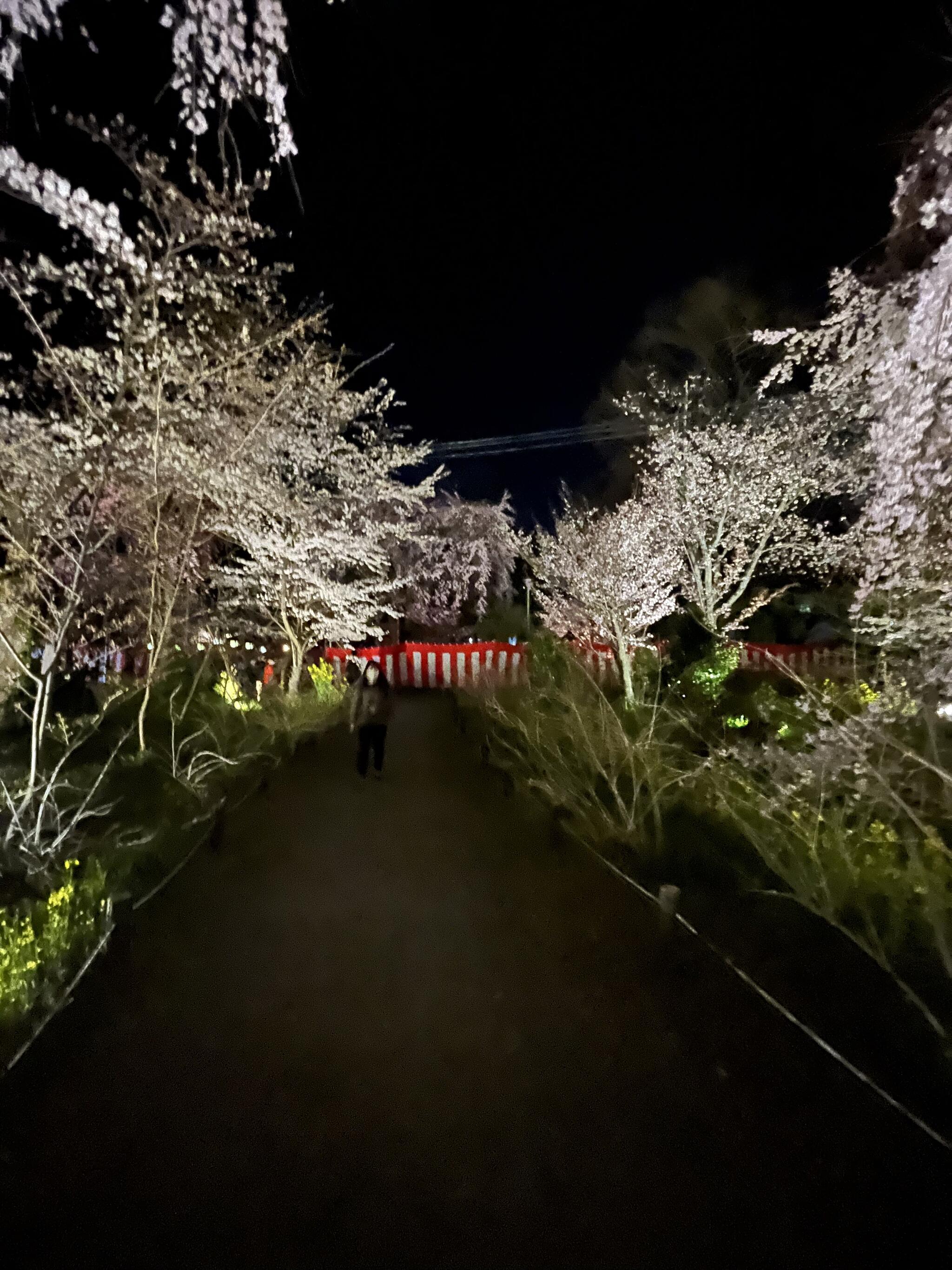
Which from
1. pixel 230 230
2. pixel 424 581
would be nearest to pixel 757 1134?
pixel 230 230

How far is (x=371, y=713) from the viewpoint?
9070 millimetres

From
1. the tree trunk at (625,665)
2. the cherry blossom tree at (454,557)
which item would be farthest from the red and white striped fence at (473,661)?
the cherry blossom tree at (454,557)

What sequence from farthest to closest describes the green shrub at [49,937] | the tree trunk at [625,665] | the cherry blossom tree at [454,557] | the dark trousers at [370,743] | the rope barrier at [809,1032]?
the cherry blossom tree at [454,557]
the tree trunk at [625,665]
the dark trousers at [370,743]
the green shrub at [49,937]
the rope barrier at [809,1032]

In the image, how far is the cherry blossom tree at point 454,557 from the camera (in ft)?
82.2

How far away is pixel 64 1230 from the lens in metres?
2.31

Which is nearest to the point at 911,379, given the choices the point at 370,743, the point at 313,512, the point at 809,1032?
the point at 809,1032

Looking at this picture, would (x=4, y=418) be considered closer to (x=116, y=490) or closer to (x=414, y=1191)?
(x=116, y=490)

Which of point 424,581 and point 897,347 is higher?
point 424,581

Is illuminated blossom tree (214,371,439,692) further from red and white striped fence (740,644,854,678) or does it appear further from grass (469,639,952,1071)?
red and white striped fence (740,644,854,678)

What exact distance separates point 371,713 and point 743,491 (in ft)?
27.6

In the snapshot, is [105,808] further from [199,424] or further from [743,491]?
[743,491]

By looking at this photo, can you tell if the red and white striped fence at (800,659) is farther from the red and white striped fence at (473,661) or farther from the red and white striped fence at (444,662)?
the red and white striped fence at (444,662)

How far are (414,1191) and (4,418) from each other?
30.1 ft

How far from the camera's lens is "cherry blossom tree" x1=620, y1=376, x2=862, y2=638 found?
1275 cm
